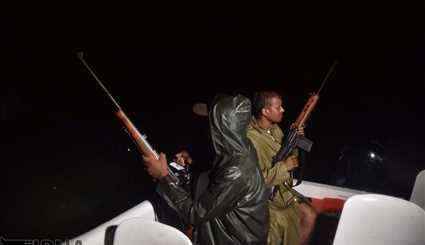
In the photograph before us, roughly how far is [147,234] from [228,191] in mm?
398

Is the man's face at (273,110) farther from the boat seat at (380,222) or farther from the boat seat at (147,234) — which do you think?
the boat seat at (147,234)

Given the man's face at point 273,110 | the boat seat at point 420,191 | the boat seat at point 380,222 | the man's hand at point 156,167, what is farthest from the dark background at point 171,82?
the man's hand at point 156,167

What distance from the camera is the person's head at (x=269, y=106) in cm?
271

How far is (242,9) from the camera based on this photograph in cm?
480

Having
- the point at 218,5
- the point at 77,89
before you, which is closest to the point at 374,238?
the point at 218,5

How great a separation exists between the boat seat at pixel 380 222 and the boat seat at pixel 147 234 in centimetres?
86

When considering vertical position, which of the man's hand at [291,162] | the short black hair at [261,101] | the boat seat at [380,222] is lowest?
the boat seat at [380,222]

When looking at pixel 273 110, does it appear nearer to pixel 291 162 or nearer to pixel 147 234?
pixel 291 162

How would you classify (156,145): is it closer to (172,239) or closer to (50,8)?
(50,8)

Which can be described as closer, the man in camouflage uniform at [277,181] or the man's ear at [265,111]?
the man in camouflage uniform at [277,181]

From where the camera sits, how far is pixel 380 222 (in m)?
1.94

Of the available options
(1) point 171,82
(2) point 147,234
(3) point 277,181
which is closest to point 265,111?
(3) point 277,181

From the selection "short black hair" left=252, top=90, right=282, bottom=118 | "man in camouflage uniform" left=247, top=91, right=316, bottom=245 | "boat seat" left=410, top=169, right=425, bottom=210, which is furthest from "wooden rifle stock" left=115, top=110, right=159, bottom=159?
"boat seat" left=410, top=169, right=425, bottom=210

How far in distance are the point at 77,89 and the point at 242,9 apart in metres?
2.88
